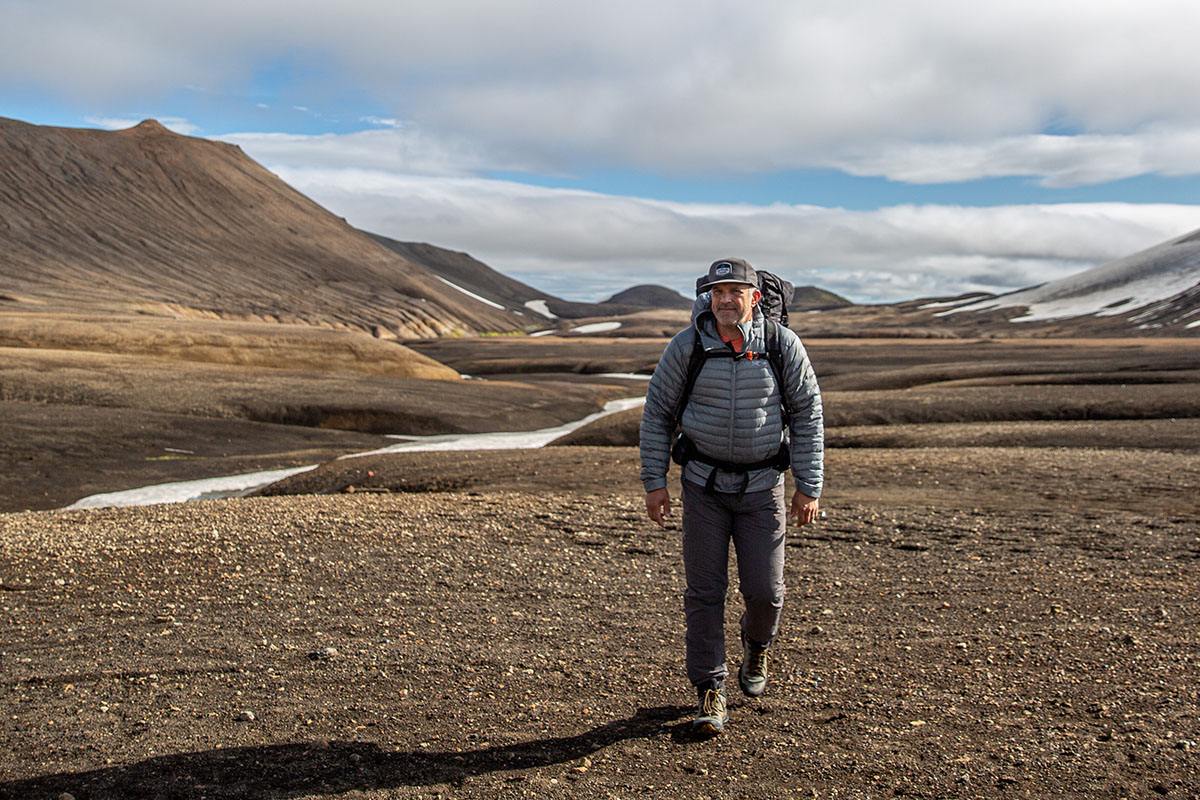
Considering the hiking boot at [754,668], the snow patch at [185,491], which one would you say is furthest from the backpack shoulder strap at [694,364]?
the snow patch at [185,491]

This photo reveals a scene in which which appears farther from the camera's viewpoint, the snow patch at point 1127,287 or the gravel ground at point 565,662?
the snow patch at point 1127,287

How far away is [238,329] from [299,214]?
127112 mm

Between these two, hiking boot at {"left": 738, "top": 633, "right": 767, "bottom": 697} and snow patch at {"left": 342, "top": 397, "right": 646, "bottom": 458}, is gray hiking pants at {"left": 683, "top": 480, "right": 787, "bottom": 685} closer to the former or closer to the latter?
hiking boot at {"left": 738, "top": 633, "right": 767, "bottom": 697}

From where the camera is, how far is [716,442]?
19.6ft

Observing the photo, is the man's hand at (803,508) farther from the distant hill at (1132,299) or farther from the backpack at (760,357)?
the distant hill at (1132,299)

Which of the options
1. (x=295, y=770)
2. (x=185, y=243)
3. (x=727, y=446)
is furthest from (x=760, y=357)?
(x=185, y=243)

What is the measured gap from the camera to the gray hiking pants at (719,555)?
19.7 ft

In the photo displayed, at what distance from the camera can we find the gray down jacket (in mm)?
5953

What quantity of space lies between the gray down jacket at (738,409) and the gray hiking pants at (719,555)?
0.13 metres

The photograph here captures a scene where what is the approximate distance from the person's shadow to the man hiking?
2.98ft

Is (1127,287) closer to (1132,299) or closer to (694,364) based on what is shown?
(1132,299)

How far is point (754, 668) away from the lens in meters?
6.55

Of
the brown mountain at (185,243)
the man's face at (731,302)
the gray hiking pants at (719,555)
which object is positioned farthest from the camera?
the brown mountain at (185,243)

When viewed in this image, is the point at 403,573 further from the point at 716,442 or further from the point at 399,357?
the point at 399,357
